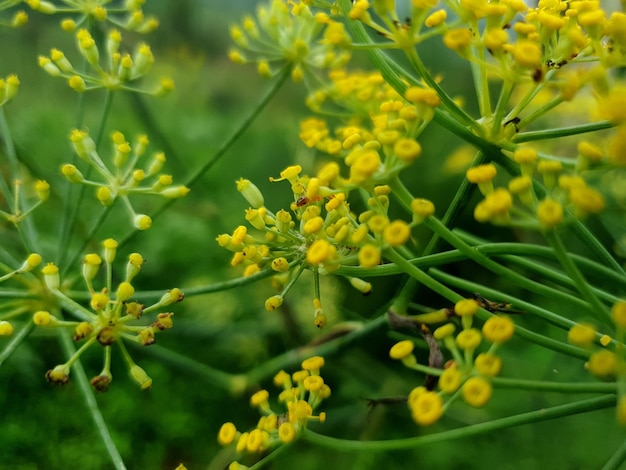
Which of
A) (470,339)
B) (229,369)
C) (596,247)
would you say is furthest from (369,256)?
(229,369)

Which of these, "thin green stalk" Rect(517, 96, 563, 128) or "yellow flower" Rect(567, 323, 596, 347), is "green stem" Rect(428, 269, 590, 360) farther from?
"thin green stalk" Rect(517, 96, 563, 128)

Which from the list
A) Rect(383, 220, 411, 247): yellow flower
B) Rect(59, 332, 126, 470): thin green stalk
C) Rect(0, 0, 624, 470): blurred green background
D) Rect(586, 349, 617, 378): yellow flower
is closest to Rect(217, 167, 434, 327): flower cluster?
Rect(383, 220, 411, 247): yellow flower

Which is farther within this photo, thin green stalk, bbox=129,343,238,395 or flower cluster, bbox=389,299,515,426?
thin green stalk, bbox=129,343,238,395

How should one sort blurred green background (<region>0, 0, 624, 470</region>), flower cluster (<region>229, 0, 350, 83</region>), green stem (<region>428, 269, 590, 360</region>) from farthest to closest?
blurred green background (<region>0, 0, 624, 470</region>) < flower cluster (<region>229, 0, 350, 83</region>) < green stem (<region>428, 269, 590, 360</region>)

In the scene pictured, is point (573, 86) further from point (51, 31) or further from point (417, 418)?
point (51, 31)

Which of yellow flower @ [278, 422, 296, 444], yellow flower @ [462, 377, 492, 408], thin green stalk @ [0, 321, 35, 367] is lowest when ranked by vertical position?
thin green stalk @ [0, 321, 35, 367]

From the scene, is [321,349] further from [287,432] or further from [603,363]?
[603,363]

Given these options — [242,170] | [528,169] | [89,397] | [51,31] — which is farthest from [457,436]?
[51,31]

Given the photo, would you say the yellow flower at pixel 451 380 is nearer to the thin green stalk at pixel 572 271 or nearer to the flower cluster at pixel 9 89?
the thin green stalk at pixel 572 271
